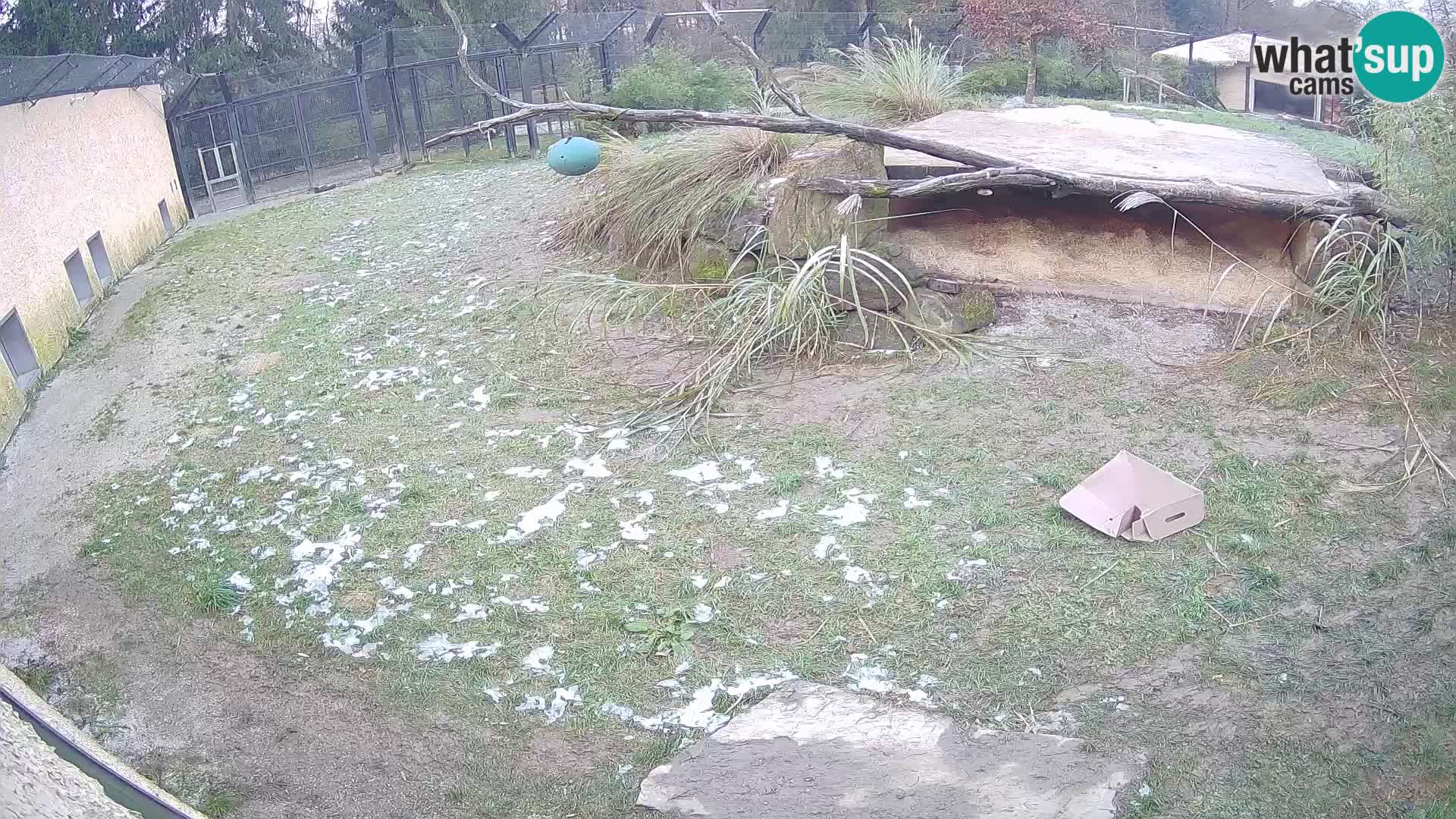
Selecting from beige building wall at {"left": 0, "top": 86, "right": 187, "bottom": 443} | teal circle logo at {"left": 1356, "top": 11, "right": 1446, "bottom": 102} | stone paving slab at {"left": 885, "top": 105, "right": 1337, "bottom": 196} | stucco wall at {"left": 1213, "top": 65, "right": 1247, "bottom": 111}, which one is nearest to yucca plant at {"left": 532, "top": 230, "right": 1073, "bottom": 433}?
stone paving slab at {"left": 885, "top": 105, "right": 1337, "bottom": 196}

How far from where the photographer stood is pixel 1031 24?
15.2 metres

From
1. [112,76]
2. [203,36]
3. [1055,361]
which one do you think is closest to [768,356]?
[1055,361]

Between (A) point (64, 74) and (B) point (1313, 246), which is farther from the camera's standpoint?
(A) point (64, 74)

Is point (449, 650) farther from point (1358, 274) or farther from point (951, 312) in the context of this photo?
point (1358, 274)

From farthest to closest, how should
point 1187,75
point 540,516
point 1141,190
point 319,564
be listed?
point 1187,75 → point 1141,190 → point 540,516 → point 319,564

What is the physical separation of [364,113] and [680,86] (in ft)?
13.1

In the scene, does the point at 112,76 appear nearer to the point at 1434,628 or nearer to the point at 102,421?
the point at 102,421

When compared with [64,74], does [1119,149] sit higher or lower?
lower

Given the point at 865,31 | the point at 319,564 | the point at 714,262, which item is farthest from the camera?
the point at 865,31

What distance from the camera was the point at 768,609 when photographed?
3521 mm

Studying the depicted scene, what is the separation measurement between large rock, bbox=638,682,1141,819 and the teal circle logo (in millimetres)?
4296

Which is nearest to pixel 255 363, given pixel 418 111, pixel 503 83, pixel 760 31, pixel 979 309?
pixel 979 309

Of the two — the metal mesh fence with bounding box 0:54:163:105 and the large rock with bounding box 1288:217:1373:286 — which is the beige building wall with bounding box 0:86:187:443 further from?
the large rock with bounding box 1288:217:1373:286

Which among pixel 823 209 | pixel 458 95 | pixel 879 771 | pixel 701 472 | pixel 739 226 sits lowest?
pixel 879 771
